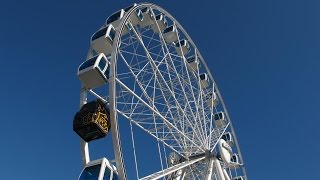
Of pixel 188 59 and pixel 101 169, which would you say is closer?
pixel 101 169

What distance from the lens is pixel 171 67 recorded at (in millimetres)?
18875

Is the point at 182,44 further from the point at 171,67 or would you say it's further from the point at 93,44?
the point at 93,44

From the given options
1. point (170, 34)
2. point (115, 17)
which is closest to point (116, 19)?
Result: point (115, 17)

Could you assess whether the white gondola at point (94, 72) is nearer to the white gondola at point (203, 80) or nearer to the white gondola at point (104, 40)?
the white gondola at point (104, 40)

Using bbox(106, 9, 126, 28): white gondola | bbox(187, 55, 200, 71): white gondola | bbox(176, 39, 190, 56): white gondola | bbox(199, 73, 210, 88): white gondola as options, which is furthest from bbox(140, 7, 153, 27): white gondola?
bbox(199, 73, 210, 88): white gondola

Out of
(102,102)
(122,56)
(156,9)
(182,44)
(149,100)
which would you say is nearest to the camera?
(102,102)

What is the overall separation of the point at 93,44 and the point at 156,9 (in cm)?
552

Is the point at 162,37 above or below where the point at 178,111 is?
above

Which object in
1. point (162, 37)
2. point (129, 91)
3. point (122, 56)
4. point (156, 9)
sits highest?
point (156, 9)

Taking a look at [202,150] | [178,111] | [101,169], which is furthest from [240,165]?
[101,169]

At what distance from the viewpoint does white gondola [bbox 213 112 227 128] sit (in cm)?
2431

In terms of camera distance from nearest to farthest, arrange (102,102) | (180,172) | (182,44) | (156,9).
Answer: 1. (102,102)
2. (180,172)
3. (156,9)
4. (182,44)

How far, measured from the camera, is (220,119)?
957 inches

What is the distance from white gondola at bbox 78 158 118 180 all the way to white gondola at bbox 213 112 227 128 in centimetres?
1358
